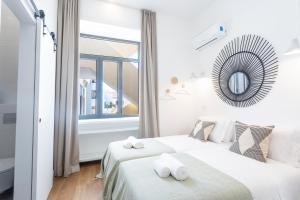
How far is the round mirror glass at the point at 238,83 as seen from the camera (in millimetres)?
2418

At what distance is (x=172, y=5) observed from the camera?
3.11 meters

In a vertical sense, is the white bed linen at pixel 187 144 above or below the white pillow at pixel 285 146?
below

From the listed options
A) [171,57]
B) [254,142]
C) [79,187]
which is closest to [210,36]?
[171,57]

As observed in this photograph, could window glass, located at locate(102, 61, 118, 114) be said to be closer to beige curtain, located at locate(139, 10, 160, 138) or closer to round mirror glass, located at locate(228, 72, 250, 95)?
beige curtain, located at locate(139, 10, 160, 138)

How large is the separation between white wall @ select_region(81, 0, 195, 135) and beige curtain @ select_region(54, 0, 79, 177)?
0.81 m

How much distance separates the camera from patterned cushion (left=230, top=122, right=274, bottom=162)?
1726 millimetres

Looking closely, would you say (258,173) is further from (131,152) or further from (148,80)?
(148,80)

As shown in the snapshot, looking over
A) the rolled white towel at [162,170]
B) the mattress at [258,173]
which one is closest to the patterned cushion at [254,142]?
the mattress at [258,173]

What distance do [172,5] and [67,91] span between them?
8.26ft

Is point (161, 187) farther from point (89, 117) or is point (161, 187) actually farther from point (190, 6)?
point (190, 6)

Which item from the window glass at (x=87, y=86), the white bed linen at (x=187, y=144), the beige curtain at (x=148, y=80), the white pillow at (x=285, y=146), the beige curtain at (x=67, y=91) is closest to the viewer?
the white pillow at (x=285, y=146)

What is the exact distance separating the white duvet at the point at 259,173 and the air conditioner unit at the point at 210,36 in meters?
1.93

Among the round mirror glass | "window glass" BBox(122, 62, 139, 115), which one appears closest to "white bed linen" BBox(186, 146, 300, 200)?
the round mirror glass

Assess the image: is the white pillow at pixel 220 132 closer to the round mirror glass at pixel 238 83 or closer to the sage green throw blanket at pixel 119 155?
the round mirror glass at pixel 238 83
